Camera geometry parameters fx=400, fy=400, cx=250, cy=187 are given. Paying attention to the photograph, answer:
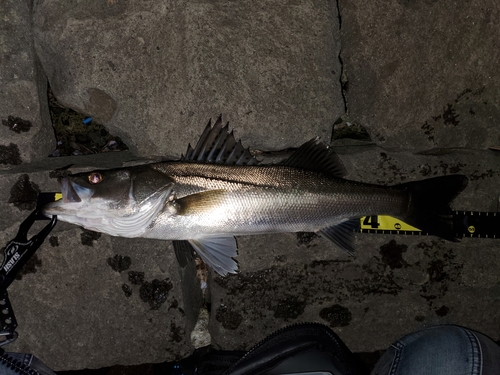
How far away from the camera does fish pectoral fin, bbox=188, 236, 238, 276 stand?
2.73 meters

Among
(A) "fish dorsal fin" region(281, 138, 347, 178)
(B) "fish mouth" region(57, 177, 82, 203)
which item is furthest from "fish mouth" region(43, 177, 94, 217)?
(A) "fish dorsal fin" region(281, 138, 347, 178)

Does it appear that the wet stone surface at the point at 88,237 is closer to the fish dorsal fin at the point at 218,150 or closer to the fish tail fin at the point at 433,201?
the fish dorsal fin at the point at 218,150

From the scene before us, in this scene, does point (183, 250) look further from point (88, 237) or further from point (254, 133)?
point (254, 133)

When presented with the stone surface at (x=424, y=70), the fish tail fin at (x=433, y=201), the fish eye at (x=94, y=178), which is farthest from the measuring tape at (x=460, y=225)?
the fish eye at (x=94, y=178)

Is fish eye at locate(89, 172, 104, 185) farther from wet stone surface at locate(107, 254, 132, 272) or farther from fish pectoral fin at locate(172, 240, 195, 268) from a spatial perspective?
wet stone surface at locate(107, 254, 132, 272)

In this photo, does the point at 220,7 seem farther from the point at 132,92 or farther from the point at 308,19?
the point at 132,92

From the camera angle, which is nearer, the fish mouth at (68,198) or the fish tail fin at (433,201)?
the fish mouth at (68,198)

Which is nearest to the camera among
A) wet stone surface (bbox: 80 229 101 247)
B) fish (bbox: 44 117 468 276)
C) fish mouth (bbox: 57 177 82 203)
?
fish mouth (bbox: 57 177 82 203)

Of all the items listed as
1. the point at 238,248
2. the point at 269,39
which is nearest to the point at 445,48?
the point at 269,39

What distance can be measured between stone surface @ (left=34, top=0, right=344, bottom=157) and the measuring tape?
783 mm

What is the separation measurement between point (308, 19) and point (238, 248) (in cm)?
180

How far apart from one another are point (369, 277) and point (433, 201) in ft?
2.56

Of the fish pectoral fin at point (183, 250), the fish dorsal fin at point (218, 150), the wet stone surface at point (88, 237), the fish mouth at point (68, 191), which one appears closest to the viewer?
the fish mouth at point (68, 191)

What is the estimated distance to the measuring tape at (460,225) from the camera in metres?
3.11
